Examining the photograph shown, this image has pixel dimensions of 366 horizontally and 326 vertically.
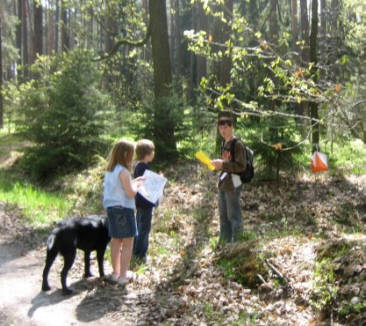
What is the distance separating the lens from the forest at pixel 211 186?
16.6 ft

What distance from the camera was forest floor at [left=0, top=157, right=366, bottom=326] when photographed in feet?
15.5

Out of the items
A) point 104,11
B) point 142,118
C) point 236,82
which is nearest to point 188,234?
point 142,118

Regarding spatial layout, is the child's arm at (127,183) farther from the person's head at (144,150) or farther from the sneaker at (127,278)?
the sneaker at (127,278)

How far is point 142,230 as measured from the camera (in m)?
6.77

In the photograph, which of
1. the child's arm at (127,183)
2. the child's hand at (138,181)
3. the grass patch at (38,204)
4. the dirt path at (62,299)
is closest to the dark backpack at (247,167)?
the child's hand at (138,181)

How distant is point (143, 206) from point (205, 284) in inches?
58.8

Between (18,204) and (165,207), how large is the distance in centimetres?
318

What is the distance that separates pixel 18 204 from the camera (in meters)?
10.2

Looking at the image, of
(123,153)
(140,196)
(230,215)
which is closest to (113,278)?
(140,196)

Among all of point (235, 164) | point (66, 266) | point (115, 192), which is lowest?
point (66, 266)

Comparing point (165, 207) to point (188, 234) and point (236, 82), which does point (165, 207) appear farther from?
point (236, 82)

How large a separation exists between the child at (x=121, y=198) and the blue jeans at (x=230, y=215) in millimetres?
1608

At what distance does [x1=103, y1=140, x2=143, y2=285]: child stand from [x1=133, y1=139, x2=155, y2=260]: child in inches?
26.6

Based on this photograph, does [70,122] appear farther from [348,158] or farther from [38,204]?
[348,158]
